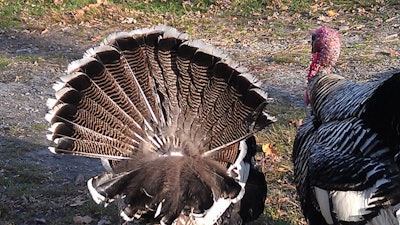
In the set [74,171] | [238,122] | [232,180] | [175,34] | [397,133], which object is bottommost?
[74,171]

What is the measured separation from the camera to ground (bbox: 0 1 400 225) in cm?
538

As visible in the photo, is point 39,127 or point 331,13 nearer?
point 39,127

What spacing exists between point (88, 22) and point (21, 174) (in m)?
4.90

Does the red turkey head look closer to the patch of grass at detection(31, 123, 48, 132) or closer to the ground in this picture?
the ground

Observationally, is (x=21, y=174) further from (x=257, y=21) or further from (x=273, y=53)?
(x=257, y=21)

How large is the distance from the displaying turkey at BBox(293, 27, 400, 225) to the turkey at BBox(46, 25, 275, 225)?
0.36 m

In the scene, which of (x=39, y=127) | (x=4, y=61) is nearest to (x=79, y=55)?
(x=4, y=61)

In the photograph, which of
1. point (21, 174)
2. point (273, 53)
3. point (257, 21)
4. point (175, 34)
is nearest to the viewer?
point (175, 34)

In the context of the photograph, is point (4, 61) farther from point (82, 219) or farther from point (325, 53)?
point (325, 53)

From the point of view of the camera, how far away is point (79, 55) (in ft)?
29.5

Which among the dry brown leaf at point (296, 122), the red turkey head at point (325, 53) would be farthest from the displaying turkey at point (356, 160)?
the dry brown leaf at point (296, 122)

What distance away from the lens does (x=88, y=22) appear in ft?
34.3

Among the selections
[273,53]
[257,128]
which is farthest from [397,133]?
[273,53]

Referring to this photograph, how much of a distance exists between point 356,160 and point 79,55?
6000 mm
